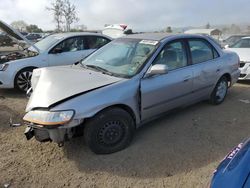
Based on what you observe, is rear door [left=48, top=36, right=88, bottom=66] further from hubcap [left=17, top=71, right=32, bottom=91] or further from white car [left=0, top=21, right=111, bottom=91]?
hubcap [left=17, top=71, right=32, bottom=91]

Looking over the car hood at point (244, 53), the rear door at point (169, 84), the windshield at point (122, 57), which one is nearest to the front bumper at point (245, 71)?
the car hood at point (244, 53)

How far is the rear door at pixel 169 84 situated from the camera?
3760mm

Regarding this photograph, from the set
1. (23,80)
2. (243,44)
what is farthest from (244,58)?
(23,80)

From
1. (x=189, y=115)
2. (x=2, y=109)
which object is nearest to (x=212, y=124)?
(x=189, y=115)

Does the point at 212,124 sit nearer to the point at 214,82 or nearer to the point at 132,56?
the point at 214,82

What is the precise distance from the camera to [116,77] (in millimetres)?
3629

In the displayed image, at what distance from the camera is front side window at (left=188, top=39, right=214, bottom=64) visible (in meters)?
4.61

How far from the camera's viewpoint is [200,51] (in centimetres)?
480

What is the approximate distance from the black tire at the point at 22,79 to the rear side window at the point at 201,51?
13.0 feet

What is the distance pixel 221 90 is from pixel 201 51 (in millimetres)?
1100

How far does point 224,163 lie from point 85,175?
5.52 ft

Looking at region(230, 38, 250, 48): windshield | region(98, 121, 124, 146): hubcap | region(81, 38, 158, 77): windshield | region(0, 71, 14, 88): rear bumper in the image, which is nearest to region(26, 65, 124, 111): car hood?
region(81, 38, 158, 77): windshield

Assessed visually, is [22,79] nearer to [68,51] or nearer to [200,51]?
[68,51]

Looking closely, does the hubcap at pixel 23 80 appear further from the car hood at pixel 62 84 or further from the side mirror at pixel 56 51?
the car hood at pixel 62 84
